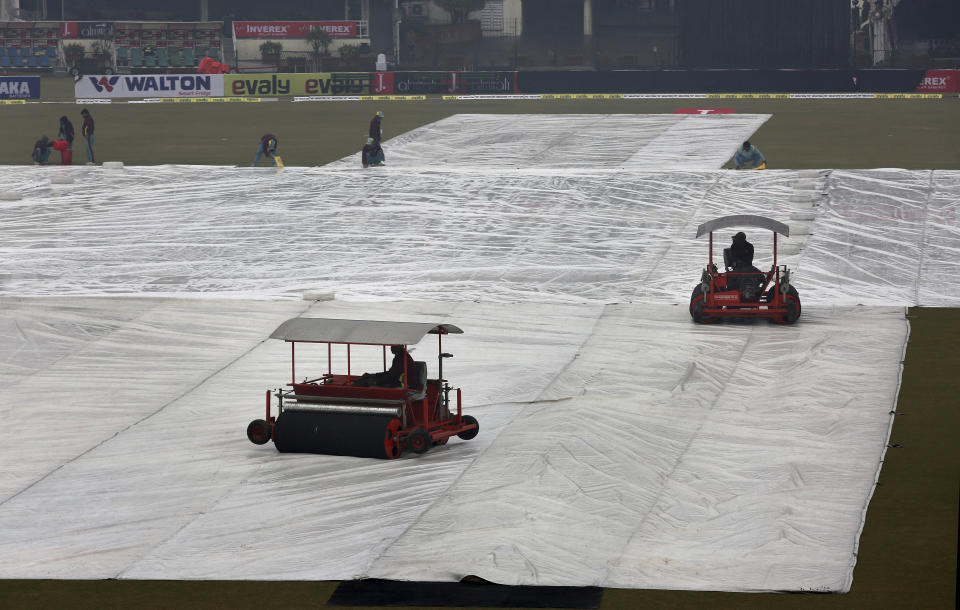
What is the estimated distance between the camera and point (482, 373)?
917 inches

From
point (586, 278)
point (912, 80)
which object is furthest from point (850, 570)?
point (912, 80)

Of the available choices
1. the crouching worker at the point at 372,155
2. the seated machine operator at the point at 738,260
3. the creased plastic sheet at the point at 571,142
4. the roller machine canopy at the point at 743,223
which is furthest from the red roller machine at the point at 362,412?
the crouching worker at the point at 372,155

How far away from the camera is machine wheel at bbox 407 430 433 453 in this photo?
18672 millimetres

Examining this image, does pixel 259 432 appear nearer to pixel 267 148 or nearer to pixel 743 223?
pixel 743 223

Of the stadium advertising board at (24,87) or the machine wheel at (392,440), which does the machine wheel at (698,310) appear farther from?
the stadium advertising board at (24,87)

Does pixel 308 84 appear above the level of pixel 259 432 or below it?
above

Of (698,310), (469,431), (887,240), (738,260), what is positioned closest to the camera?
(469,431)

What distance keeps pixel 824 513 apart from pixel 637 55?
78.0m

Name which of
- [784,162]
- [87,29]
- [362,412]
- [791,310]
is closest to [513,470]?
[362,412]

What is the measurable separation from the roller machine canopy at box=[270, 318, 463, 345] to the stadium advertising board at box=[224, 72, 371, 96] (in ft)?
206

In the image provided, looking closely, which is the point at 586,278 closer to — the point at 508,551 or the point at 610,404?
the point at 610,404

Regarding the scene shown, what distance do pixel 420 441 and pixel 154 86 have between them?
6395cm

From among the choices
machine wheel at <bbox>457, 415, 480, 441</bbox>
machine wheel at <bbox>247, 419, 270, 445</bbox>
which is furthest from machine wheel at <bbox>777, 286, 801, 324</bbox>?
machine wheel at <bbox>247, 419, 270, 445</bbox>

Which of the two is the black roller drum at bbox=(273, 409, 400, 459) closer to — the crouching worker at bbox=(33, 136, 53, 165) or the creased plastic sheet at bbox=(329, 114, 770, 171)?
the creased plastic sheet at bbox=(329, 114, 770, 171)
